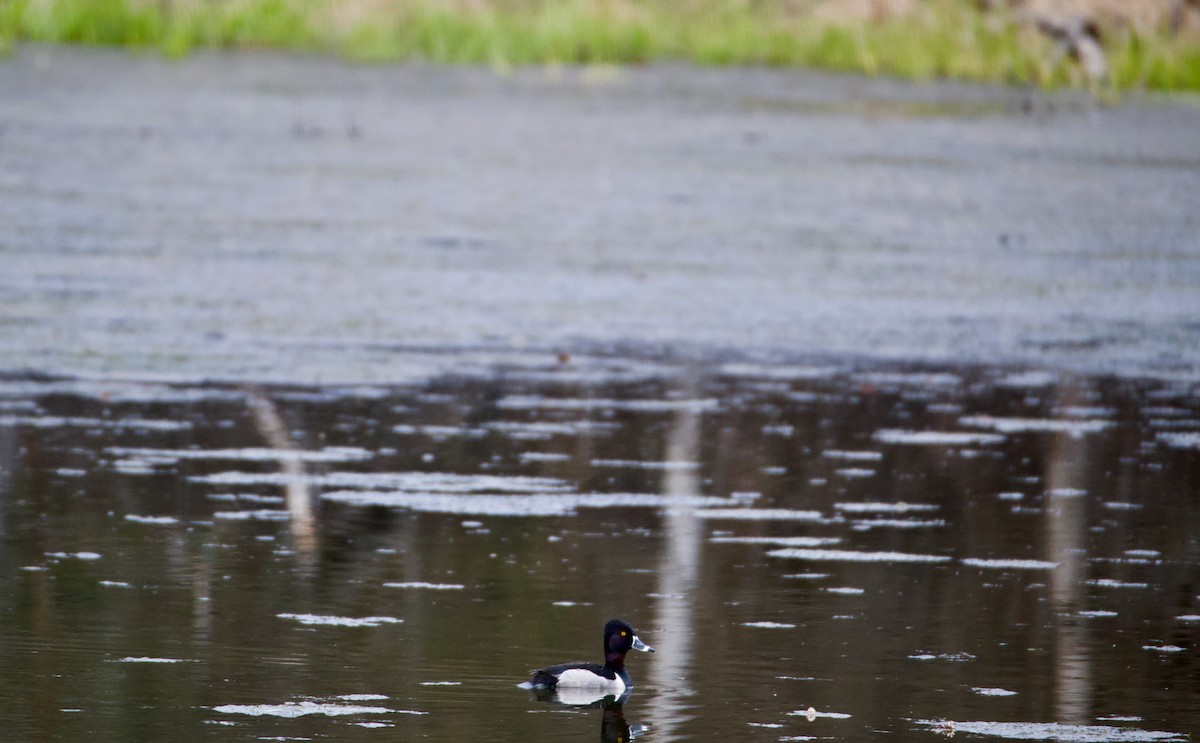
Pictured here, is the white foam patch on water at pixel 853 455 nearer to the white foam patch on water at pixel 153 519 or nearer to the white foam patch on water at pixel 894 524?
the white foam patch on water at pixel 894 524

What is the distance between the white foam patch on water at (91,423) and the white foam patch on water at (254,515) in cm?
188

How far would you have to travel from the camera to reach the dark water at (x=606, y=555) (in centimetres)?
681

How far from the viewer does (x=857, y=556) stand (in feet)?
29.7

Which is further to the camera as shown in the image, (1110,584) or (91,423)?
(91,423)

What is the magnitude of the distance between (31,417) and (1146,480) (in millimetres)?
5328

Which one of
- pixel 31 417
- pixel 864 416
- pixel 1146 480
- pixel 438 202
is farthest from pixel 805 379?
pixel 438 202

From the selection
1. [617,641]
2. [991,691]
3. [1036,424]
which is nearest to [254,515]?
[617,641]

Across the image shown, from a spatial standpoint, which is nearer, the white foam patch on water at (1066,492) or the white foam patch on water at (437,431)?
the white foam patch on water at (1066,492)

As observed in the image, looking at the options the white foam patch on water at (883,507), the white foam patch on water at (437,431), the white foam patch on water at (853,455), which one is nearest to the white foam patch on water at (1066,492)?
the white foam patch on water at (883,507)

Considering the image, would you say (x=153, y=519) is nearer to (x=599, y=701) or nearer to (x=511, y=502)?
Answer: (x=511, y=502)

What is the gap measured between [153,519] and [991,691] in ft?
12.2

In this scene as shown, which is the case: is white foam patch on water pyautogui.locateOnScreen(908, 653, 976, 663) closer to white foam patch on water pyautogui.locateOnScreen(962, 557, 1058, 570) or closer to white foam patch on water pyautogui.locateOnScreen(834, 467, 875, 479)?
white foam patch on water pyautogui.locateOnScreen(962, 557, 1058, 570)

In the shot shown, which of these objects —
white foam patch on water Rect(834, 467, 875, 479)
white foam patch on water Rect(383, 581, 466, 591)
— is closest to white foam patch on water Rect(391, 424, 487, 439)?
white foam patch on water Rect(834, 467, 875, 479)

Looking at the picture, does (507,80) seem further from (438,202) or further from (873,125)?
(438,202)
